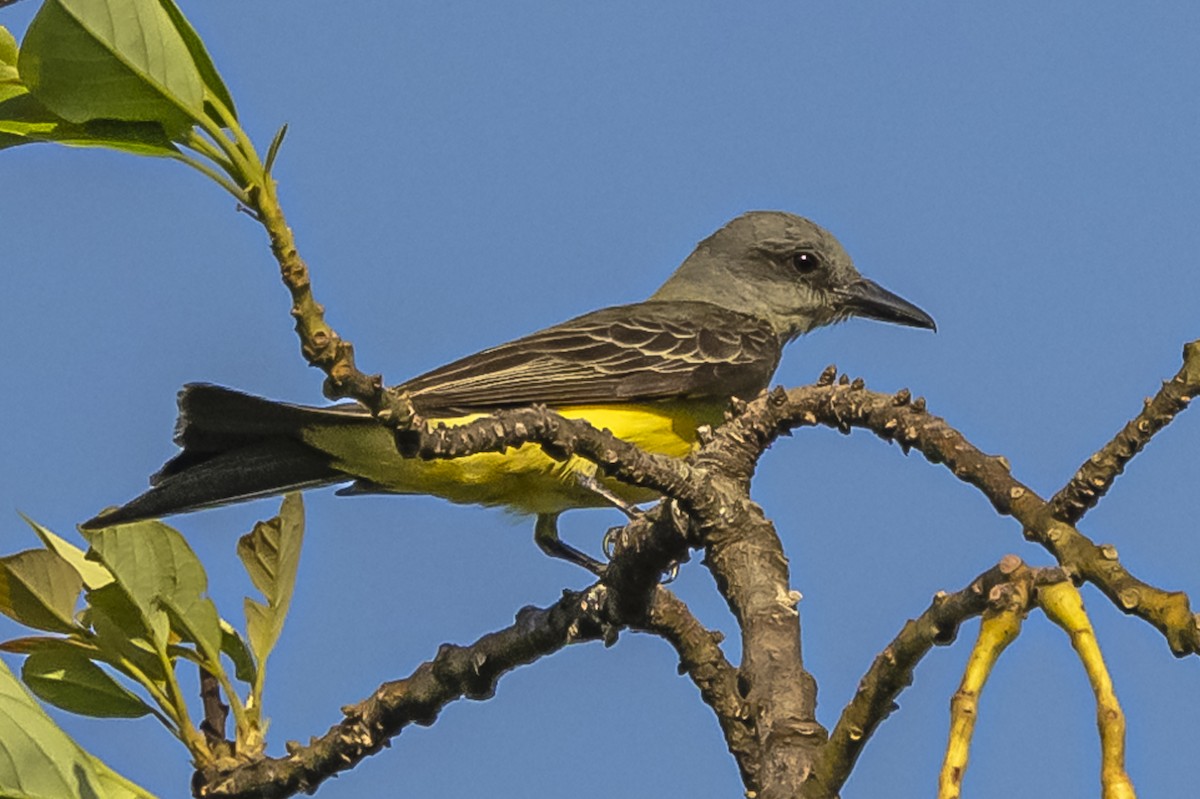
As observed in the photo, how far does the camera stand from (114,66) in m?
2.60

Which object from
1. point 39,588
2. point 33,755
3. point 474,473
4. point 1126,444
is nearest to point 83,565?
point 39,588

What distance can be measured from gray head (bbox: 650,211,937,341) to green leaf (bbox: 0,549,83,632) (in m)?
4.95

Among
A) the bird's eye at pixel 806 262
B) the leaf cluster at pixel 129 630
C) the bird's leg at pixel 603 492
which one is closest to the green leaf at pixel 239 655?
the leaf cluster at pixel 129 630

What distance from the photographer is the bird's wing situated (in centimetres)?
629

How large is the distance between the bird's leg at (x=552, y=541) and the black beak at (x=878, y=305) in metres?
→ 2.59

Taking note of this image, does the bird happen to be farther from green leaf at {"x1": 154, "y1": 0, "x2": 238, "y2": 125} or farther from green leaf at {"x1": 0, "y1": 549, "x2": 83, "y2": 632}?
green leaf at {"x1": 154, "y1": 0, "x2": 238, "y2": 125}

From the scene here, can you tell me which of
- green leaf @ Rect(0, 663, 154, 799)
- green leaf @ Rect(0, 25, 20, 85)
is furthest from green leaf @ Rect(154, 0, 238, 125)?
green leaf @ Rect(0, 663, 154, 799)

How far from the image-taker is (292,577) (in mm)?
4398

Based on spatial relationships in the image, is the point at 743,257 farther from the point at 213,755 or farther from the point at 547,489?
the point at 213,755

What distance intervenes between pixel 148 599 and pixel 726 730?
1.59m

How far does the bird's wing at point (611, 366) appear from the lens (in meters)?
6.29

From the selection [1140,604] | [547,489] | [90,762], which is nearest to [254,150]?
[90,762]

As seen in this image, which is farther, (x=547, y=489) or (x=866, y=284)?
(x=866, y=284)

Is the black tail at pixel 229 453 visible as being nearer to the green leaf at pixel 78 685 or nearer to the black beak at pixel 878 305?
the green leaf at pixel 78 685
